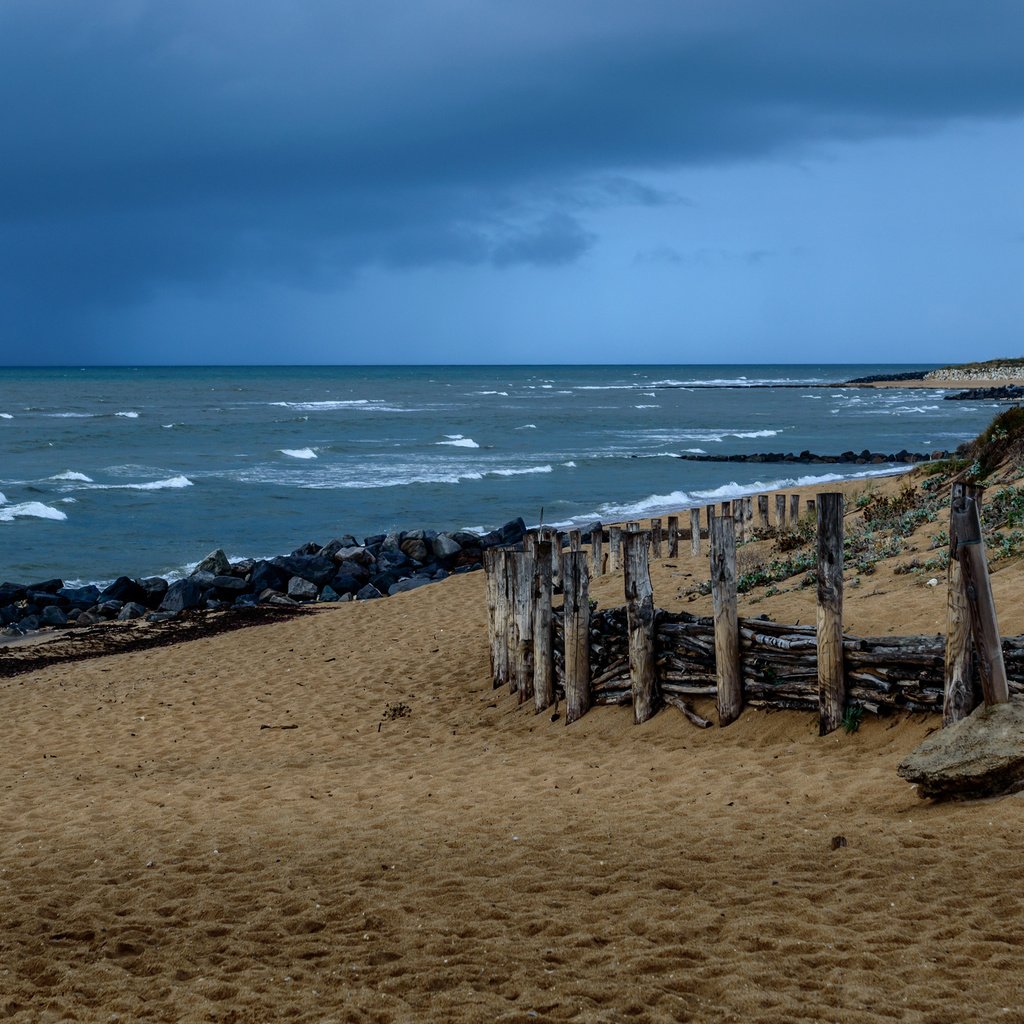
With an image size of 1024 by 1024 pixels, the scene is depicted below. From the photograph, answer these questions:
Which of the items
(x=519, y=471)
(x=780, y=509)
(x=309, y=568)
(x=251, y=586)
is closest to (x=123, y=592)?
(x=251, y=586)

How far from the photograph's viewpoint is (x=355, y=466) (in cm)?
4534

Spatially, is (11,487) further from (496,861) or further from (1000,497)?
(496,861)

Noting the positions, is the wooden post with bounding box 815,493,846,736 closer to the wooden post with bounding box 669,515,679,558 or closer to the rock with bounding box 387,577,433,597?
the wooden post with bounding box 669,515,679,558

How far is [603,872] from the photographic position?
250 inches

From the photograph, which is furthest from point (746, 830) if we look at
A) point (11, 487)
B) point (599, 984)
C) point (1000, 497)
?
point (11, 487)

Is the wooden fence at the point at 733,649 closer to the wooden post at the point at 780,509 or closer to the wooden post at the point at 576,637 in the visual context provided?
the wooden post at the point at 576,637

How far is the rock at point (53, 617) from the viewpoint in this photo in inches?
767

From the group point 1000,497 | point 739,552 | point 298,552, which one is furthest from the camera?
point 298,552

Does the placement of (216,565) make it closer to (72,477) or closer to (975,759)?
(975,759)

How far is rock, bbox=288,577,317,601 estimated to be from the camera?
21141 mm

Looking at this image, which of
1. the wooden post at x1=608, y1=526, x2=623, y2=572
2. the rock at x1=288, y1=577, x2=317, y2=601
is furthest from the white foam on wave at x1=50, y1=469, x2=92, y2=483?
the wooden post at x1=608, y1=526, x2=623, y2=572

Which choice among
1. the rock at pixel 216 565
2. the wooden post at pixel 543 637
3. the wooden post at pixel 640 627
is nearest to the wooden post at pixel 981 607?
the wooden post at pixel 640 627

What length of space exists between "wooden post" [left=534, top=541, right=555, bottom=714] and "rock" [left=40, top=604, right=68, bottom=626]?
12032 mm

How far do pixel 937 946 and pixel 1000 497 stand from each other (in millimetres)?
10986
